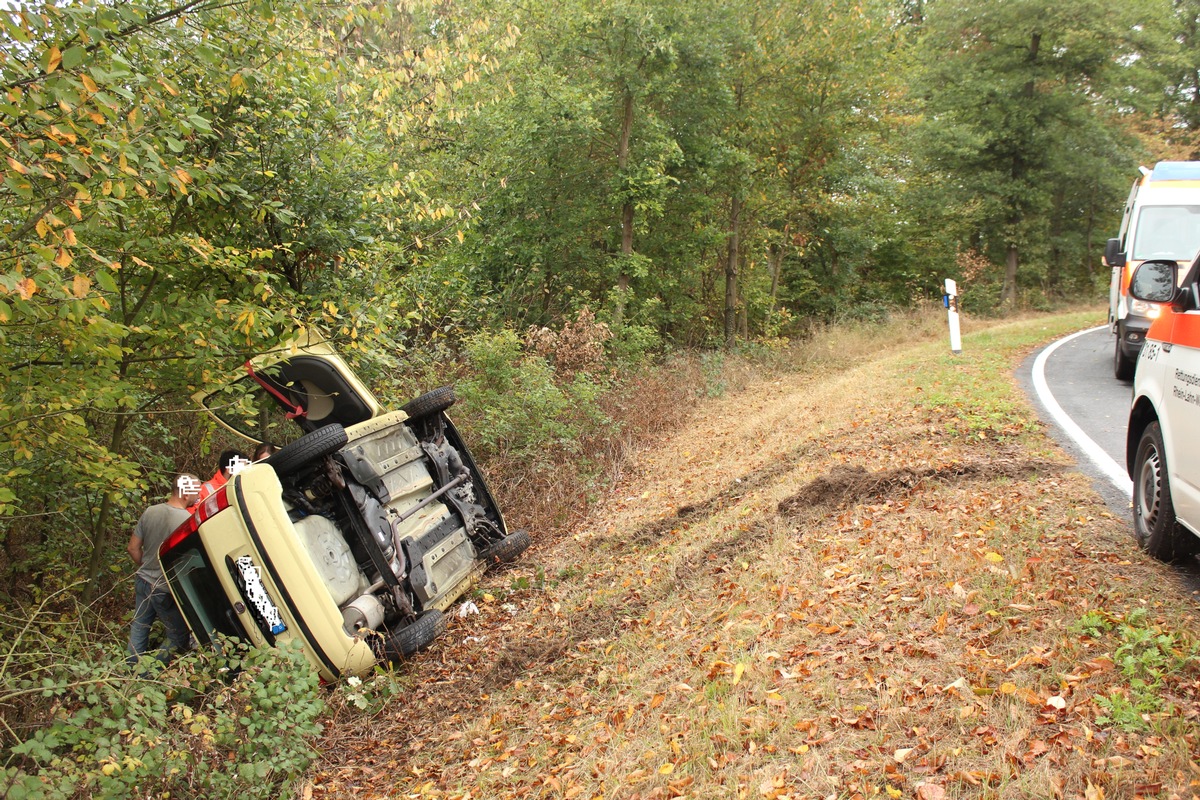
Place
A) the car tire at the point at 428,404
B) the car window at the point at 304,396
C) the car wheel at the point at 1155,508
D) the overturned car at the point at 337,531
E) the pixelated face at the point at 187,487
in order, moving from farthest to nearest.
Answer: the car tire at the point at 428,404 < the car window at the point at 304,396 < the pixelated face at the point at 187,487 < the overturned car at the point at 337,531 < the car wheel at the point at 1155,508

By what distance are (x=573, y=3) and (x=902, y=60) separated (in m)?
11.2

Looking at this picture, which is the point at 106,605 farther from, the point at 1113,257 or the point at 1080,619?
the point at 1113,257

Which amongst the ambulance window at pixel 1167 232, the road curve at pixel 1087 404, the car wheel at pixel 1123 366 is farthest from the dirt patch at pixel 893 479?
the ambulance window at pixel 1167 232

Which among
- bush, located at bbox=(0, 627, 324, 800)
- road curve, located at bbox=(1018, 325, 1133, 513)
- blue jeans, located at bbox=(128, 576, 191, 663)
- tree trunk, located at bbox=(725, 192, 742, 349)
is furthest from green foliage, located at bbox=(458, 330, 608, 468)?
tree trunk, located at bbox=(725, 192, 742, 349)

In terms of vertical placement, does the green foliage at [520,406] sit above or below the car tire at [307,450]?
below

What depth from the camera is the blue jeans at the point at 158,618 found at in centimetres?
620

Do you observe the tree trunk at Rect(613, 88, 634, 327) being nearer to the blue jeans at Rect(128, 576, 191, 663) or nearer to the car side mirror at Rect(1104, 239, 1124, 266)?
the car side mirror at Rect(1104, 239, 1124, 266)

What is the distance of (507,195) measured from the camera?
17.6m

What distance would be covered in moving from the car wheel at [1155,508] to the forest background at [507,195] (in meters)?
5.81

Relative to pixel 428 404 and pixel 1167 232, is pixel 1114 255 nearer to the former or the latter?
pixel 1167 232

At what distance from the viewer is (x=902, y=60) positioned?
76.5ft

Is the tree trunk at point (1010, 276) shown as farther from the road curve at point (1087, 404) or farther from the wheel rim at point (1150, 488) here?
the wheel rim at point (1150, 488)

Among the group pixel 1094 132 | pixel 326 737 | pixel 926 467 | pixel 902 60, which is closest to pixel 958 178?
pixel 1094 132

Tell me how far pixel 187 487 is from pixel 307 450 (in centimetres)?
160
